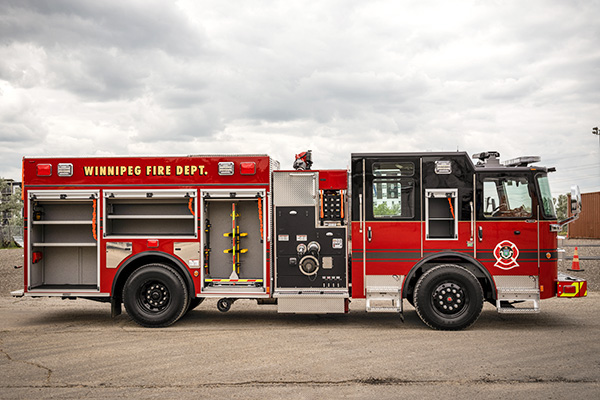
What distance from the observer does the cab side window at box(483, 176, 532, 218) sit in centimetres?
846

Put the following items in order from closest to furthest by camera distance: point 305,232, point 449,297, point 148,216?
point 449,297 → point 305,232 → point 148,216

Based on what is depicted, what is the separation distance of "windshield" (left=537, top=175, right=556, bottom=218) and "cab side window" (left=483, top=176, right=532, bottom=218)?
0.23m

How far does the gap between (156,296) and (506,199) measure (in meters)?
6.19

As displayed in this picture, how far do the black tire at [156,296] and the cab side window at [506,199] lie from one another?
535 centimetres

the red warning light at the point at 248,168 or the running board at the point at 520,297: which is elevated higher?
the red warning light at the point at 248,168

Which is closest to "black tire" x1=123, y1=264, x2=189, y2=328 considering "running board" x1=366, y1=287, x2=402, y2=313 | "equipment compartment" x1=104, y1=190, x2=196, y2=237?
"equipment compartment" x1=104, y1=190, x2=196, y2=237

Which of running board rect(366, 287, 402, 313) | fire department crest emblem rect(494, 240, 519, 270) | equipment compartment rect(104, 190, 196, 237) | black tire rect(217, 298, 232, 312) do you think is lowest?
black tire rect(217, 298, 232, 312)

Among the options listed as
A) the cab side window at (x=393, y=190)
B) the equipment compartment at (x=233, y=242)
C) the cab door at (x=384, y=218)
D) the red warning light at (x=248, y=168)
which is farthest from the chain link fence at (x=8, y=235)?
the cab side window at (x=393, y=190)

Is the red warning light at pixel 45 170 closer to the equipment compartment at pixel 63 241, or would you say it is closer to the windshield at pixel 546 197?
the equipment compartment at pixel 63 241

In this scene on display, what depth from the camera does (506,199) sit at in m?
8.49

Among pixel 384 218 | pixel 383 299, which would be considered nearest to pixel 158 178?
pixel 384 218

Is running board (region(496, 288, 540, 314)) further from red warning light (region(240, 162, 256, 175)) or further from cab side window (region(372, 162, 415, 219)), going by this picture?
red warning light (region(240, 162, 256, 175))

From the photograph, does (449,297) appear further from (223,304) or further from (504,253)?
(223,304)

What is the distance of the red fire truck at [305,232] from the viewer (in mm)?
8430
